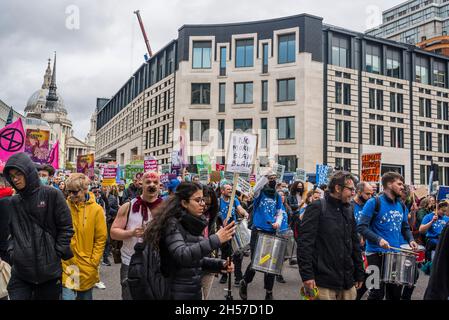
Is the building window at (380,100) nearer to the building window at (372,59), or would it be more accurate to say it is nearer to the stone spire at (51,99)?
the building window at (372,59)

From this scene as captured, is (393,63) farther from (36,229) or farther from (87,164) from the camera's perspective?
(36,229)

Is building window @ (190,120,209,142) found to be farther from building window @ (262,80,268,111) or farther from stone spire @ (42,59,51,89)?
stone spire @ (42,59,51,89)

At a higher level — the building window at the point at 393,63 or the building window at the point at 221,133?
the building window at the point at 393,63

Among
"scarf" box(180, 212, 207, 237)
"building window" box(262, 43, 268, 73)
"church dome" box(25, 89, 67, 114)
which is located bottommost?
"scarf" box(180, 212, 207, 237)

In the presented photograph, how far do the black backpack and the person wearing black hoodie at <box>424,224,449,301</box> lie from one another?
1.86 meters

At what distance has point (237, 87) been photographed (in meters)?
42.8

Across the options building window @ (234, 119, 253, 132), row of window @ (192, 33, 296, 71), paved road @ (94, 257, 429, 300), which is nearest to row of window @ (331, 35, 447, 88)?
row of window @ (192, 33, 296, 71)

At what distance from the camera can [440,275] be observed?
270 centimetres

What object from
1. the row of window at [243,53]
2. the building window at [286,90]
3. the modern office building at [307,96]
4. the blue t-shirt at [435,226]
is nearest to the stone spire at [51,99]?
the modern office building at [307,96]

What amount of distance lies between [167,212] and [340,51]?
1628 inches

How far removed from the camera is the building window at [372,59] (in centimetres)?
4316

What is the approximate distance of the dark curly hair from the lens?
3.52m

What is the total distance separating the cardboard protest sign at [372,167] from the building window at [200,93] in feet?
98.6

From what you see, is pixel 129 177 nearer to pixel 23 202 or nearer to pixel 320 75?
pixel 23 202
